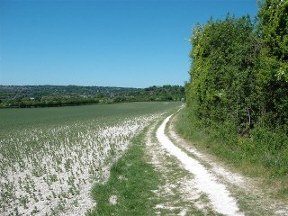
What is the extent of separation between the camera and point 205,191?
12992 mm

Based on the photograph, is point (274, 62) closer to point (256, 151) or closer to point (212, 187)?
point (256, 151)

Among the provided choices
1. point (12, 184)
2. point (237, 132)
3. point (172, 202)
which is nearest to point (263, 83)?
point (237, 132)

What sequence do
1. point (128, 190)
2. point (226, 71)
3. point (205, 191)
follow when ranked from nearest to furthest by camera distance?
1. point (205, 191)
2. point (128, 190)
3. point (226, 71)

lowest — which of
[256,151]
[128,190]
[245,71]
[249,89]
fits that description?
[128,190]

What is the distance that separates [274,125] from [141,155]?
26.1 ft

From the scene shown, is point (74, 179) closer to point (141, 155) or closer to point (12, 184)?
point (12, 184)

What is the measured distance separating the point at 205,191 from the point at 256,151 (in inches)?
169

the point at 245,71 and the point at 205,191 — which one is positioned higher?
the point at 245,71

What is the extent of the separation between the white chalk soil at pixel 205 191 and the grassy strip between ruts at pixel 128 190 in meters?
0.39

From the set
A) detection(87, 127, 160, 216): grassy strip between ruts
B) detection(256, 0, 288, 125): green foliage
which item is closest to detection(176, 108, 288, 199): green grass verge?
detection(256, 0, 288, 125): green foliage

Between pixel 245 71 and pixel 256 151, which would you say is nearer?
pixel 256 151

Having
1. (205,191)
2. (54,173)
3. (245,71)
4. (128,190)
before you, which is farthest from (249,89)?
(54,173)

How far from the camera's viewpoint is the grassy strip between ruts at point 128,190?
12.1 m

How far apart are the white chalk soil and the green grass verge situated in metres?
0.56
